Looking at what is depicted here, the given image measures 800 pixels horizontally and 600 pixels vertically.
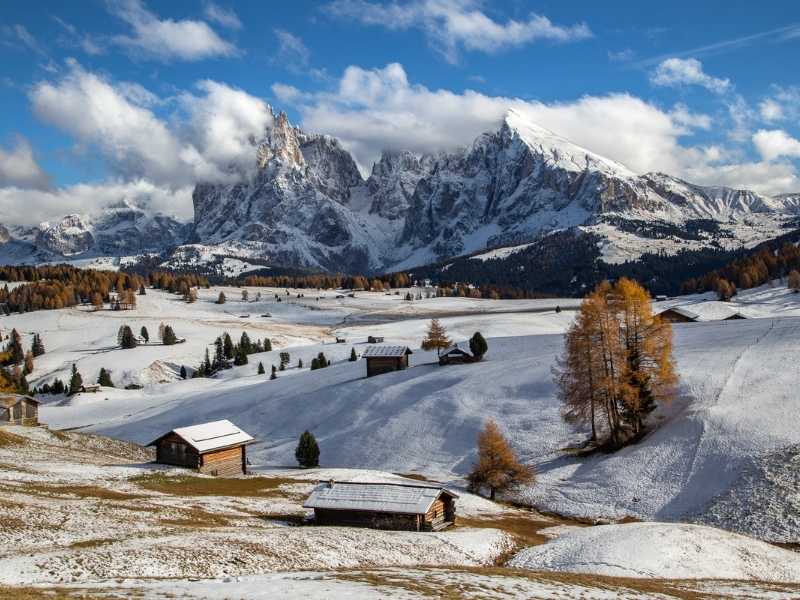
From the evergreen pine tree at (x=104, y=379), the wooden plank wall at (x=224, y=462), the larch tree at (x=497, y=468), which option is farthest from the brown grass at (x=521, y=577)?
the evergreen pine tree at (x=104, y=379)

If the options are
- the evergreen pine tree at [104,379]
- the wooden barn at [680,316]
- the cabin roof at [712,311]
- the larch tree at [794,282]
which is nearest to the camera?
the wooden barn at [680,316]

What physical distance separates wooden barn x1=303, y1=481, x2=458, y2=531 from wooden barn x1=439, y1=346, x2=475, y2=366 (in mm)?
51091

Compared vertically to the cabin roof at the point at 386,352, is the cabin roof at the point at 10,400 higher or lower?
lower

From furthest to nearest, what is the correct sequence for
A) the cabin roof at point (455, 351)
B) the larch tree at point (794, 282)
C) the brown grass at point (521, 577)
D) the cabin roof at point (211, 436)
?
the larch tree at point (794, 282)
the cabin roof at point (455, 351)
the cabin roof at point (211, 436)
the brown grass at point (521, 577)

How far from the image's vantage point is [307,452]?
63.9 meters

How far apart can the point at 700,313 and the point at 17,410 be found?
116 meters

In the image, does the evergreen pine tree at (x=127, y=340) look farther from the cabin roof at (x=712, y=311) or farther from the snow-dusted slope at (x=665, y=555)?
the snow-dusted slope at (x=665, y=555)

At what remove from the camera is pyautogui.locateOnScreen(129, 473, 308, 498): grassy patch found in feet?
161

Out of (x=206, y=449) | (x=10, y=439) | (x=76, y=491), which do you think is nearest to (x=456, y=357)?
(x=206, y=449)

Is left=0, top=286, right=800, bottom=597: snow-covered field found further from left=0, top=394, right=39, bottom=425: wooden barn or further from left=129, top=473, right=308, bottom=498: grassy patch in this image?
left=0, top=394, right=39, bottom=425: wooden barn

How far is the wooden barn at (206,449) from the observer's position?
2415 inches

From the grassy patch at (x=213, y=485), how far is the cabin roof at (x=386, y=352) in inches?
1526

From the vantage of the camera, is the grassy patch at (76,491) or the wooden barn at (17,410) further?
the wooden barn at (17,410)

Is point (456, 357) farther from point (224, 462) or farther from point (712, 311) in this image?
point (712, 311)
